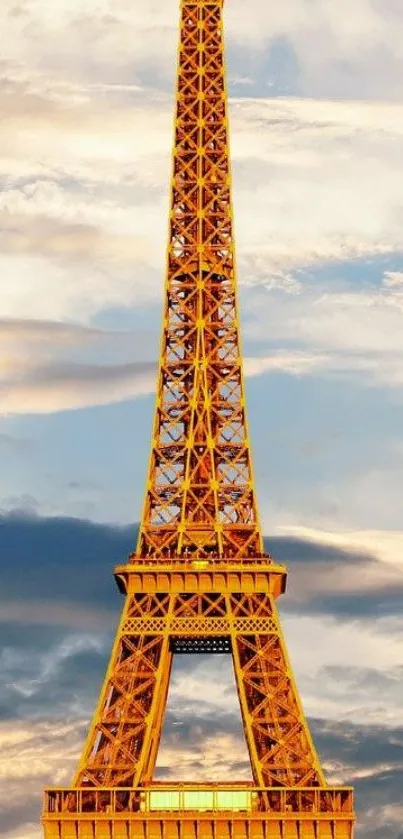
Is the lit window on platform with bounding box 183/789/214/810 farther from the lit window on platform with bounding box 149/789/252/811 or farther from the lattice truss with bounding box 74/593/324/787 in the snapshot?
the lattice truss with bounding box 74/593/324/787

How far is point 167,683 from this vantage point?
14775 centimetres

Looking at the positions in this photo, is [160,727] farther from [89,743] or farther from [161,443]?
[161,443]

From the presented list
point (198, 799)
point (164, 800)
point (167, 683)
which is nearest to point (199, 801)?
point (198, 799)

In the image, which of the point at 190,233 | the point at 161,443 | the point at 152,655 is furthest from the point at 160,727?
the point at 190,233

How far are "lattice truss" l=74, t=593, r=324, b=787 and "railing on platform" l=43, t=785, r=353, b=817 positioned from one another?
0.92 m

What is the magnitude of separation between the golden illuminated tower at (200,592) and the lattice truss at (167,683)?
0.26 feet

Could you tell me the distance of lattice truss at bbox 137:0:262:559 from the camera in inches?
5901

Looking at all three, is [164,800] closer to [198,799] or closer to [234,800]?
[198,799]

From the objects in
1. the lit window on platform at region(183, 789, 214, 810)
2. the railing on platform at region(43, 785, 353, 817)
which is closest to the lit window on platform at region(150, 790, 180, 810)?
the railing on platform at region(43, 785, 353, 817)

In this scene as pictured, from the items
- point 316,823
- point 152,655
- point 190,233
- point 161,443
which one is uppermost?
point 190,233

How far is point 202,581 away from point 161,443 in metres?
9.10

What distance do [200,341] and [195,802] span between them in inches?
1119

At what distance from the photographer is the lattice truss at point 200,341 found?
→ 5901 inches

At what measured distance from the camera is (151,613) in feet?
483
